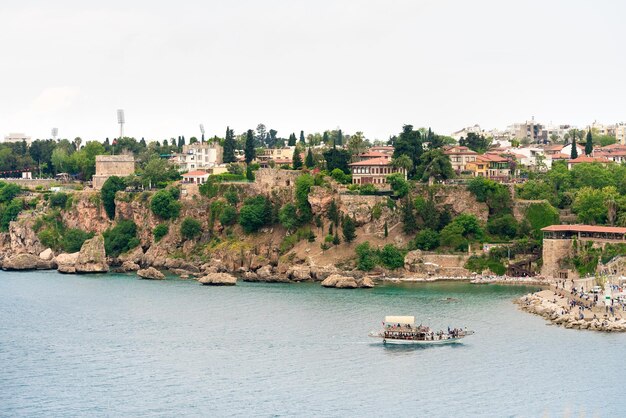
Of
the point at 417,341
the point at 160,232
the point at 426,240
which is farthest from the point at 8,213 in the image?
the point at 417,341

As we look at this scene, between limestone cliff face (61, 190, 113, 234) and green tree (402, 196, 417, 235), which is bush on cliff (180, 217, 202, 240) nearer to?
limestone cliff face (61, 190, 113, 234)

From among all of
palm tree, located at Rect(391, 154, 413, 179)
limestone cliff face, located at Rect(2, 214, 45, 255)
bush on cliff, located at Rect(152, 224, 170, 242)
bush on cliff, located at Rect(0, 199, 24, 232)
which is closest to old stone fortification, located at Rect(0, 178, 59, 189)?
bush on cliff, located at Rect(0, 199, 24, 232)

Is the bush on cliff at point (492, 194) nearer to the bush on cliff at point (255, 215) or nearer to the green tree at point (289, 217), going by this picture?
the green tree at point (289, 217)

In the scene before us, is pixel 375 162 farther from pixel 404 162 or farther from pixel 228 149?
pixel 228 149

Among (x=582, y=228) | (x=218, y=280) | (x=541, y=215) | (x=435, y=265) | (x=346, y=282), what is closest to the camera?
(x=346, y=282)

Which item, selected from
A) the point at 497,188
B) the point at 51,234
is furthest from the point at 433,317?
the point at 51,234
